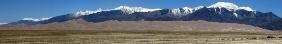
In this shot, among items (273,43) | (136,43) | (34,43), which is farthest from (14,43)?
(273,43)

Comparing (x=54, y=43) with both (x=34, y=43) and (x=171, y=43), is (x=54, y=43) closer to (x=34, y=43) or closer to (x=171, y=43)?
(x=34, y=43)

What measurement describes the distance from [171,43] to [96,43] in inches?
336

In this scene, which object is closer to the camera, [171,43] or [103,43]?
[103,43]

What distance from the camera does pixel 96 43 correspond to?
59781 millimetres

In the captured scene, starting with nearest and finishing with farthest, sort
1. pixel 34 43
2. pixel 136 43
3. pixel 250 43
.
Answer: pixel 34 43
pixel 136 43
pixel 250 43

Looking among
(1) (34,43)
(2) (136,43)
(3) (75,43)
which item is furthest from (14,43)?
(2) (136,43)

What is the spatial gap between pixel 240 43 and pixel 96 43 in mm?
16556

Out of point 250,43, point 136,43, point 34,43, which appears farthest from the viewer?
point 250,43

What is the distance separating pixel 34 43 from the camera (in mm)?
57812

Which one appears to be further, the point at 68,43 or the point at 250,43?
the point at 250,43

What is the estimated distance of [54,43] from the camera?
2324 inches

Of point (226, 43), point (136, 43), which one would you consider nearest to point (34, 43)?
point (136, 43)

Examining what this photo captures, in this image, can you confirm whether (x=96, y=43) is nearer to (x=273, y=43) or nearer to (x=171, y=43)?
(x=171, y=43)

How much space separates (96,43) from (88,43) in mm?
805
